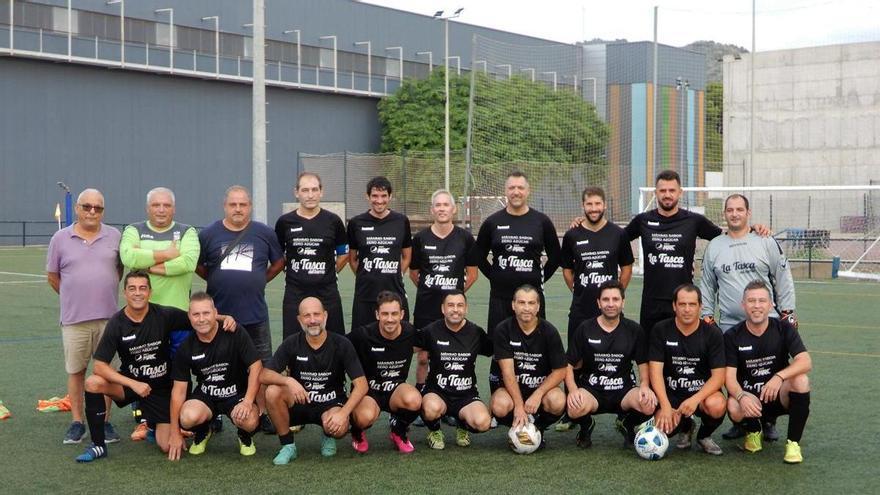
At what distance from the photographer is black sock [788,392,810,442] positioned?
255 inches

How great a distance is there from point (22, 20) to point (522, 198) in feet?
109

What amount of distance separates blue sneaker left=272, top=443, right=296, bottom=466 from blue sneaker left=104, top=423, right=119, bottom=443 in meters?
1.22

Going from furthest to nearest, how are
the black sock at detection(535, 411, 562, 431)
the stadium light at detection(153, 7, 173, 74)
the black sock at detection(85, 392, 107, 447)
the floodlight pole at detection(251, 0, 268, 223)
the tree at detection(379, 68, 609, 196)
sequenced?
the stadium light at detection(153, 7, 173, 74)
the tree at detection(379, 68, 609, 196)
the floodlight pole at detection(251, 0, 268, 223)
the black sock at detection(535, 411, 562, 431)
the black sock at detection(85, 392, 107, 447)

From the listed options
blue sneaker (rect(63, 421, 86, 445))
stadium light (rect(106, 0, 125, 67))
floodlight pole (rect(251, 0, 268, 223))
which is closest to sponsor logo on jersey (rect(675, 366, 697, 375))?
blue sneaker (rect(63, 421, 86, 445))

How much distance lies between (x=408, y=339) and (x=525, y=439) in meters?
1.06

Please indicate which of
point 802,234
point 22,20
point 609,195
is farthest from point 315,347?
point 22,20

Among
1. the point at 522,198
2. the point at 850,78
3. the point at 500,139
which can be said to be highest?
the point at 850,78

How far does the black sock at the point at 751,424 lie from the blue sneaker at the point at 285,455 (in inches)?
109

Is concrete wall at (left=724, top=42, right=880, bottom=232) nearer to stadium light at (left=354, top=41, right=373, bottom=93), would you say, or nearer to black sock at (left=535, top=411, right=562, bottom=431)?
stadium light at (left=354, top=41, right=373, bottom=93)

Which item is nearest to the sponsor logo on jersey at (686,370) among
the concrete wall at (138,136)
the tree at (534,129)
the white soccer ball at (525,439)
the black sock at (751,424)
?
the black sock at (751,424)

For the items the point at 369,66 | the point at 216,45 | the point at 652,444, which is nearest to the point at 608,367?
the point at 652,444

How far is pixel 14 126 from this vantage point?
37125 millimetres

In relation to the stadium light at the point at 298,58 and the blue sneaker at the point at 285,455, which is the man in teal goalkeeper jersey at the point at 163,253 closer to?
the blue sneaker at the point at 285,455

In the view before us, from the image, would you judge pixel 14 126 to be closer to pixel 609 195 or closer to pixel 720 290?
pixel 609 195
